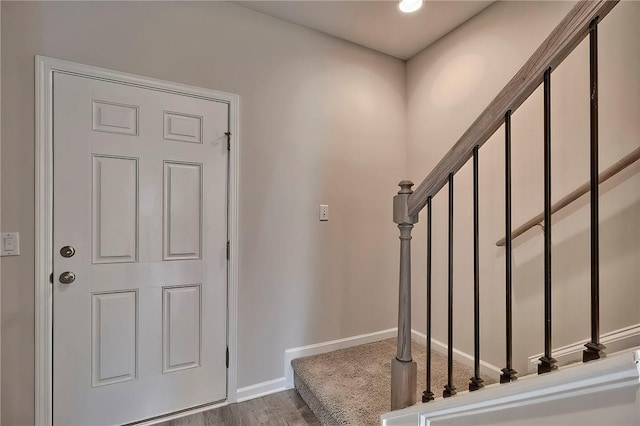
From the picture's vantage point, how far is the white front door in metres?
1.63

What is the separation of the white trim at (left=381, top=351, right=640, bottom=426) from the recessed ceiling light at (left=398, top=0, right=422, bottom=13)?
2056 millimetres

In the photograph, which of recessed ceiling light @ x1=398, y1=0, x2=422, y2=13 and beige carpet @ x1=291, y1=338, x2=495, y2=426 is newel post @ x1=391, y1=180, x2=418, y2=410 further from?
recessed ceiling light @ x1=398, y1=0, x2=422, y2=13

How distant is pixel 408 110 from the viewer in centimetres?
273

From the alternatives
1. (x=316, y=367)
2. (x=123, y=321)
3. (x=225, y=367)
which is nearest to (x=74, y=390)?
(x=123, y=321)

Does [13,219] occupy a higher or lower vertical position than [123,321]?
higher

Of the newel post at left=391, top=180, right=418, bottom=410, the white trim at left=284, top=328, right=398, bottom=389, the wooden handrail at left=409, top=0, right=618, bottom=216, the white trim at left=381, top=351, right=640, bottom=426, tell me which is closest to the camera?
the white trim at left=381, top=351, right=640, bottom=426

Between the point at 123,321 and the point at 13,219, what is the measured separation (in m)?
0.73

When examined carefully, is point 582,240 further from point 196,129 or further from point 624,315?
point 196,129

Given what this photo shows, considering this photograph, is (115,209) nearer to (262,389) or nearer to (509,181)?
(262,389)

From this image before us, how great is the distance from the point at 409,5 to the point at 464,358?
2356 millimetres

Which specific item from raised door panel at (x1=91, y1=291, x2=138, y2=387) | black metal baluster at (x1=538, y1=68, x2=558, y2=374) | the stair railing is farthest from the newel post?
raised door panel at (x1=91, y1=291, x2=138, y2=387)

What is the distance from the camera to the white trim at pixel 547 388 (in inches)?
25.2

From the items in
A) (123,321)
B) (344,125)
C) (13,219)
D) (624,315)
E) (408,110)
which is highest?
(408,110)

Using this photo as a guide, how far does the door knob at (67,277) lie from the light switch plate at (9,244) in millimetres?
214
